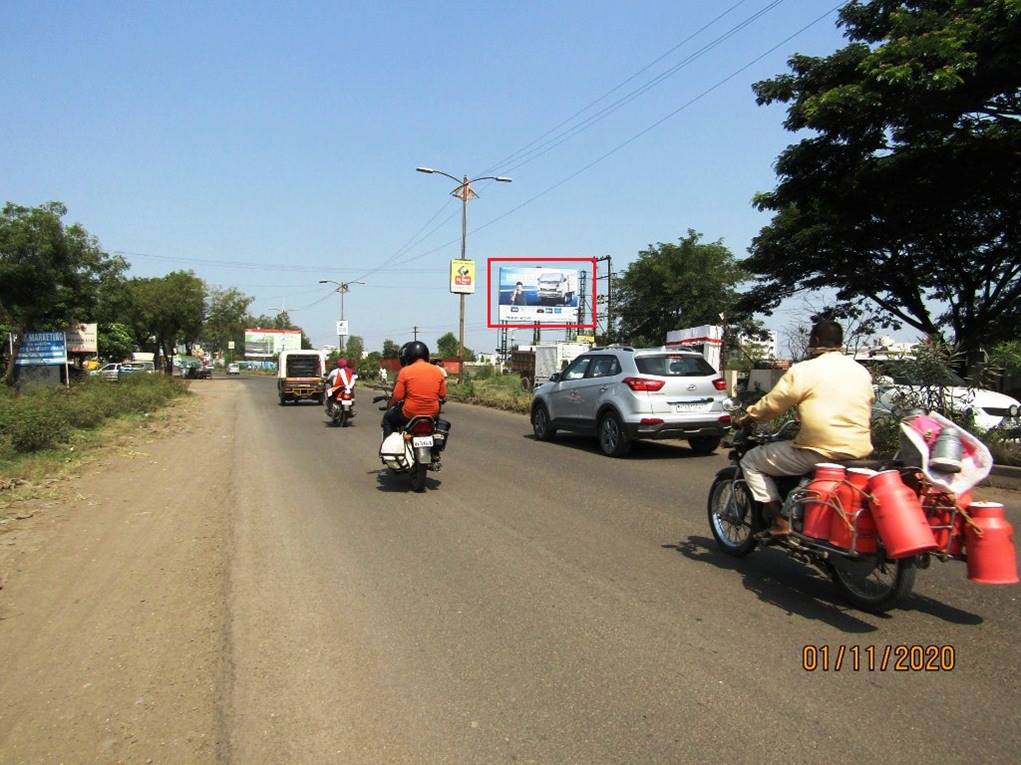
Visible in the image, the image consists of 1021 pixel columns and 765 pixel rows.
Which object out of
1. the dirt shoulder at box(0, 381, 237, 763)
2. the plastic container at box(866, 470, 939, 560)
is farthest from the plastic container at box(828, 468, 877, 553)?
the dirt shoulder at box(0, 381, 237, 763)

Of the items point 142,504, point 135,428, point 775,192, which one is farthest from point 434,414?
point 775,192

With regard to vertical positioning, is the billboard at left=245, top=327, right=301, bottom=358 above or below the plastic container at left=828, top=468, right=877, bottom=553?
above

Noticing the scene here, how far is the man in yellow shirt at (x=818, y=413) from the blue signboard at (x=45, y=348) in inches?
991

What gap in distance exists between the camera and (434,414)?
28.8 ft

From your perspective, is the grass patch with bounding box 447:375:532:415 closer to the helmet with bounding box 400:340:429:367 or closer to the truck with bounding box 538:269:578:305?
the truck with bounding box 538:269:578:305

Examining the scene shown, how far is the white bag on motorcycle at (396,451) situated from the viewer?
347 inches

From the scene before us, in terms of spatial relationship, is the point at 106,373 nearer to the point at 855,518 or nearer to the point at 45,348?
the point at 45,348

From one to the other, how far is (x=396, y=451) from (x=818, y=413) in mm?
5311

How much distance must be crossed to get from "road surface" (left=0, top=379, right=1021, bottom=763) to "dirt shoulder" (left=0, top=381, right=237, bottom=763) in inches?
0.7

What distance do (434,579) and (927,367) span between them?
7.74 m

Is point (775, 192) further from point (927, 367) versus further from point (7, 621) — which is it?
point (7, 621)

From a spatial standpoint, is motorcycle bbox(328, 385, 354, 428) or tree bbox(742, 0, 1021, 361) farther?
motorcycle bbox(328, 385, 354, 428)

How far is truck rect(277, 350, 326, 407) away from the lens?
2820 centimetres

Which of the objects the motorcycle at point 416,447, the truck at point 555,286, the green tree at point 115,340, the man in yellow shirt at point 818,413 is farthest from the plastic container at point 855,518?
the green tree at point 115,340
